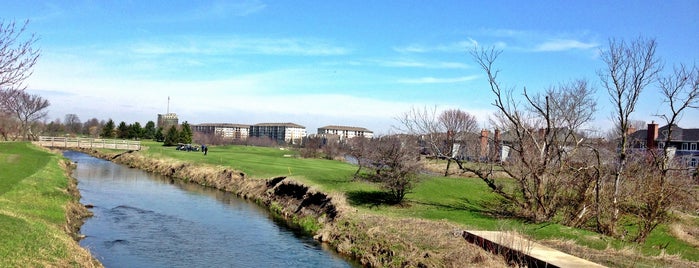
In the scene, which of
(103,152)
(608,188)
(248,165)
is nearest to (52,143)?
(103,152)

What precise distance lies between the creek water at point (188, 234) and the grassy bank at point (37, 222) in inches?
54.9

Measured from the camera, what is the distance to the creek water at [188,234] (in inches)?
741

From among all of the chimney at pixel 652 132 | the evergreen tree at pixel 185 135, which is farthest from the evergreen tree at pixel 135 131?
the chimney at pixel 652 132

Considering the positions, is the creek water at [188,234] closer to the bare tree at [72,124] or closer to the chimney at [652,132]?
the chimney at [652,132]

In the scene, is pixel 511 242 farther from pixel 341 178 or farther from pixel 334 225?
pixel 341 178

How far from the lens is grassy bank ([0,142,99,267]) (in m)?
13.0

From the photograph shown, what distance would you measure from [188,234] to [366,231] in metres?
7.82

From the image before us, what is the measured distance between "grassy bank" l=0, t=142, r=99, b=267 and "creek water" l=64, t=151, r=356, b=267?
139 centimetres

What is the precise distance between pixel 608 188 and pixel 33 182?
28.1 meters

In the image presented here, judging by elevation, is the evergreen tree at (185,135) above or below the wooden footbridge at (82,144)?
above

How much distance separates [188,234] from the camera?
23047 millimetres

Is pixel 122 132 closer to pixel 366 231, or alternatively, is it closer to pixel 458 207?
pixel 458 207

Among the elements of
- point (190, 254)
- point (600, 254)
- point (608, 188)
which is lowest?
point (190, 254)

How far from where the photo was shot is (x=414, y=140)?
37.8m
